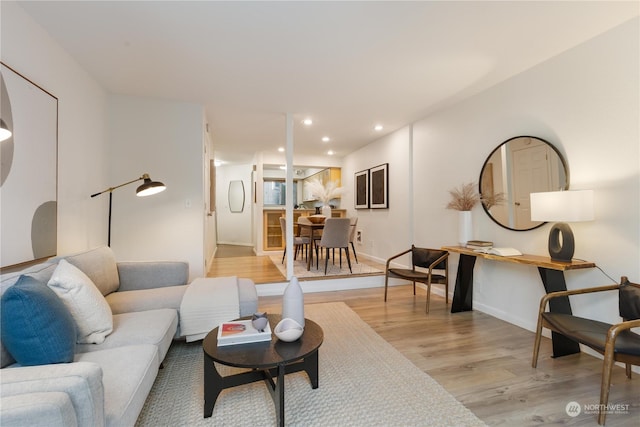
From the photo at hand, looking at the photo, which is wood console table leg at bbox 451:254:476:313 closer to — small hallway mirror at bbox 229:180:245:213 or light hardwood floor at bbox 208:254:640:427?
light hardwood floor at bbox 208:254:640:427

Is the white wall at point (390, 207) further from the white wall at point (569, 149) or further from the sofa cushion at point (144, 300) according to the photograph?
the sofa cushion at point (144, 300)

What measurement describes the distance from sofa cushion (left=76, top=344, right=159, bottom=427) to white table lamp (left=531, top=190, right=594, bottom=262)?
2.79m

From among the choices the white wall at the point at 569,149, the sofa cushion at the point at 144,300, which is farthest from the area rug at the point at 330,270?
the sofa cushion at the point at 144,300

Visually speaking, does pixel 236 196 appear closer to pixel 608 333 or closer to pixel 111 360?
pixel 111 360

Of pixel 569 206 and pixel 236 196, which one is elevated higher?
pixel 236 196

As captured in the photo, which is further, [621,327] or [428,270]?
[428,270]

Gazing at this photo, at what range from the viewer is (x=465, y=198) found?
125 inches

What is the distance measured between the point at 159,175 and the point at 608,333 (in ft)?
13.5

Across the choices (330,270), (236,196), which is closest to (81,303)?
(330,270)

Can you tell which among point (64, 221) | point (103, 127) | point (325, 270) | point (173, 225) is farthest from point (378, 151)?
point (64, 221)

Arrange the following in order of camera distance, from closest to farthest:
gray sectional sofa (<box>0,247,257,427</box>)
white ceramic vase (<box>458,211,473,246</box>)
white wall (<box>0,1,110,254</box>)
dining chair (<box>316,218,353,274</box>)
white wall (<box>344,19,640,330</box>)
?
1. gray sectional sofa (<box>0,247,257,427</box>)
2. white wall (<box>0,1,110,254</box>)
3. white wall (<box>344,19,640,330</box>)
4. white ceramic vase (<box>458,211,473,246</box>)
5. dining chair (<box>316,218,353,274</box>)

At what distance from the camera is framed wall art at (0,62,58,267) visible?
1682 millimetres

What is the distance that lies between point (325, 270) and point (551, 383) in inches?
114

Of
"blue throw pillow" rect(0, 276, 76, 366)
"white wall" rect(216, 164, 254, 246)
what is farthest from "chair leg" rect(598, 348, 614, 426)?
"white wall" rect(216, 164, 254, 246)
